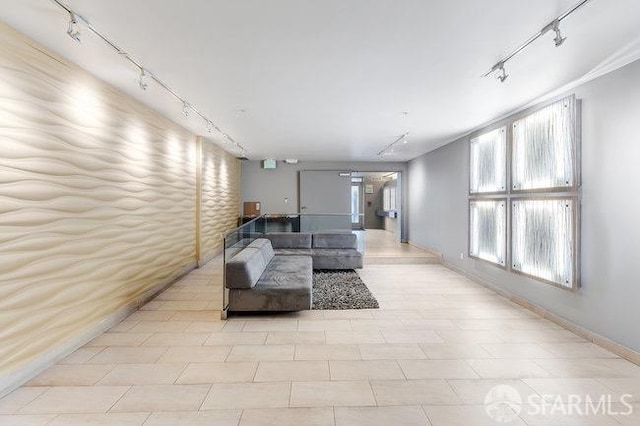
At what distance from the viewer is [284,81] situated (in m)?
3.47

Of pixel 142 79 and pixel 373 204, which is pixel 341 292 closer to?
pixel 142 79

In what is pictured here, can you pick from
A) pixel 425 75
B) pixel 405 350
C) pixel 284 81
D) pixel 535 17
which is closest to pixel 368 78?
pixel 425 75

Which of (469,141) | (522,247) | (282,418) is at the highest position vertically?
(469,141)

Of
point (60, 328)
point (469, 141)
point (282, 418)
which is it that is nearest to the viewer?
point (282, 418)

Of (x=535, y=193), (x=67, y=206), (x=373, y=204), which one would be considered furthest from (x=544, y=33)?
(x=373, y=204)

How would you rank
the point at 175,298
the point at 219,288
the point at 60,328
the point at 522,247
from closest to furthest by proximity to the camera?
the point at 60,328 → the point at 522,247 → the point at 175,298 → the point at 219,288

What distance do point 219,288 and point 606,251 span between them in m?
4.94

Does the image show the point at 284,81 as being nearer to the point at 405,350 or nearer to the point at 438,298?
the point at 405,350

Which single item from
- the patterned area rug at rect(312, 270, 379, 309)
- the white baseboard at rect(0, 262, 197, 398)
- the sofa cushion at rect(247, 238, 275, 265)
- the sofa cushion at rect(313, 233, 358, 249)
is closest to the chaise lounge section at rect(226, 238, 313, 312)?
the patterned area rug at rect(312, 270, 379, 309)

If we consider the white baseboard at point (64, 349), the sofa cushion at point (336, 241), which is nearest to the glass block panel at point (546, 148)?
the sofa cushion at point (336, 241)

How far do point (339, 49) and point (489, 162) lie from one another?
11.7 feet

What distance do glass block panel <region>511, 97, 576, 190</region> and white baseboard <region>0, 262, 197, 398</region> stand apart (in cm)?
526

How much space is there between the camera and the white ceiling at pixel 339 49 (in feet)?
7.24

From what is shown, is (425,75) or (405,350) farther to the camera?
(425,75)
